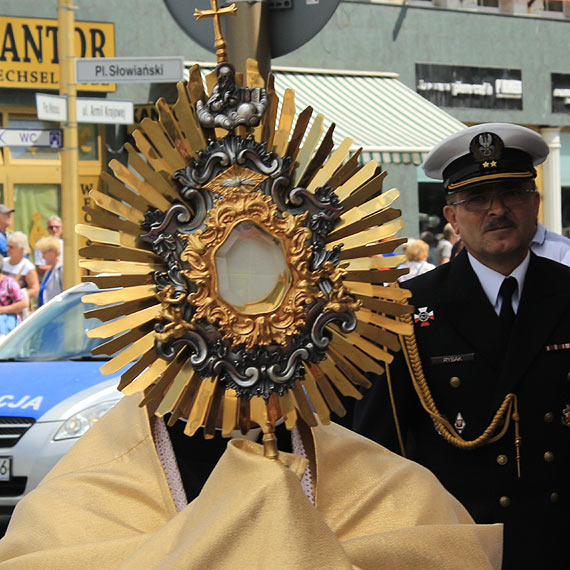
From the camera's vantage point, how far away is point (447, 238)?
14.1 metres

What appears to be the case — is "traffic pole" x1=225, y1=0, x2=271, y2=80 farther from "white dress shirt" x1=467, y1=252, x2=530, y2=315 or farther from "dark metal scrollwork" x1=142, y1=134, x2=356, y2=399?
"dark metal scrollwork" x1=142, y1=134, x2=356, y2=399

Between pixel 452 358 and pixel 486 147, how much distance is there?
0.73 m

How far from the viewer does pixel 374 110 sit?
18.3 meters

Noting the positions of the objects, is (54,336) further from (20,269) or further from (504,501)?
(504,501)

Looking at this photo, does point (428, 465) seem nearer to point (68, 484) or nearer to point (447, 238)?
point (68, 484)

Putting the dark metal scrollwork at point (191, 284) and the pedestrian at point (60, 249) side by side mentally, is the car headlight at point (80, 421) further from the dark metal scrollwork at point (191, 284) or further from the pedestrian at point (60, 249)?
the pedestrian at point (60, 249)

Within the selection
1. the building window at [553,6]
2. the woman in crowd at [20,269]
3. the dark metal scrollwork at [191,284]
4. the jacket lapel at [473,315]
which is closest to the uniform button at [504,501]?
the jacket lapel at [473,315]

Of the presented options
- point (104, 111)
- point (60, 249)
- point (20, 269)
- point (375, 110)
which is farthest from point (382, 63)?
point (20, 269)

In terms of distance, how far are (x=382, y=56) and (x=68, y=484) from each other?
18495 millimetres

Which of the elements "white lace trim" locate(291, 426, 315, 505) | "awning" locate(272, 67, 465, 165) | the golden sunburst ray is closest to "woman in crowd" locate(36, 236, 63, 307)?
"awning" locate(272, 67, 465, 165)

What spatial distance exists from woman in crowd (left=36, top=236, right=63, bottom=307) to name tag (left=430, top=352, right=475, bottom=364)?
29.2 feet

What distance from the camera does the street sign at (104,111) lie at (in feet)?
38.3

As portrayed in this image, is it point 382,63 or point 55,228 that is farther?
point 382,63

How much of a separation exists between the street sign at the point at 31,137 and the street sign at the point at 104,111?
13.7 inches
